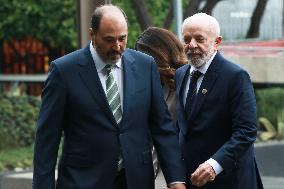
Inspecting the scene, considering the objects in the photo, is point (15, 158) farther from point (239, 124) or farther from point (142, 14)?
point (239, 124)

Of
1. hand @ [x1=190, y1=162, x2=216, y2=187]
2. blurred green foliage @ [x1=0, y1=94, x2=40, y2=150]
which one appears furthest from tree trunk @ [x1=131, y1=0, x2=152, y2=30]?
hand @ [x1=190, y1=162, x2=216, y2=187]

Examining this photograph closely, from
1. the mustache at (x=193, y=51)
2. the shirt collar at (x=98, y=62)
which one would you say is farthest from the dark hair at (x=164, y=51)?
the shirt collar at (x=98, y=62)

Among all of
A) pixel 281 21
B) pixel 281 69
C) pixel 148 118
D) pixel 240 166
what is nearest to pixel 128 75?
pixel 148 118

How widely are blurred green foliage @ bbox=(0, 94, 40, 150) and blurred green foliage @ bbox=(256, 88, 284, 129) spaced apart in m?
3.95

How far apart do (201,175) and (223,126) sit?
13.4 inches

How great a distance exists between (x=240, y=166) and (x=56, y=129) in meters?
1.03

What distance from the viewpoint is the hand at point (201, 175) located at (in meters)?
5.53

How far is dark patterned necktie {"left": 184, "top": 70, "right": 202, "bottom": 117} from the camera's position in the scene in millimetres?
5809

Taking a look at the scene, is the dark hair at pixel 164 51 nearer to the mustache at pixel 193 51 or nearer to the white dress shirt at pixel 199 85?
the white dress shirt at pixel 199 85

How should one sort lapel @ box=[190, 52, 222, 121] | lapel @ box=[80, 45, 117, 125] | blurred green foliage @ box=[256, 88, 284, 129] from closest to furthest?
lapel @ box=[80, 45, 117, 125], lapel @ box=[190, 52, 222, 121], blurred green foliage @ box=[256, 88, 284, 129]

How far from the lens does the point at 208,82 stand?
19.0 ft

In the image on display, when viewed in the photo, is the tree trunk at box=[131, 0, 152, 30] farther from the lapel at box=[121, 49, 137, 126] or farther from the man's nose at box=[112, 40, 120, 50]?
the man's nose at box=[112, 40, 120, 50]

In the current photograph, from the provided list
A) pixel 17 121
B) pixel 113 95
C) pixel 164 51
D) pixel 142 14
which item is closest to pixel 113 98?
pixel 113 95

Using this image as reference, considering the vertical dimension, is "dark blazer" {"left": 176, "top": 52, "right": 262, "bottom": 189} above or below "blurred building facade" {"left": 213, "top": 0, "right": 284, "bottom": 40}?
above
